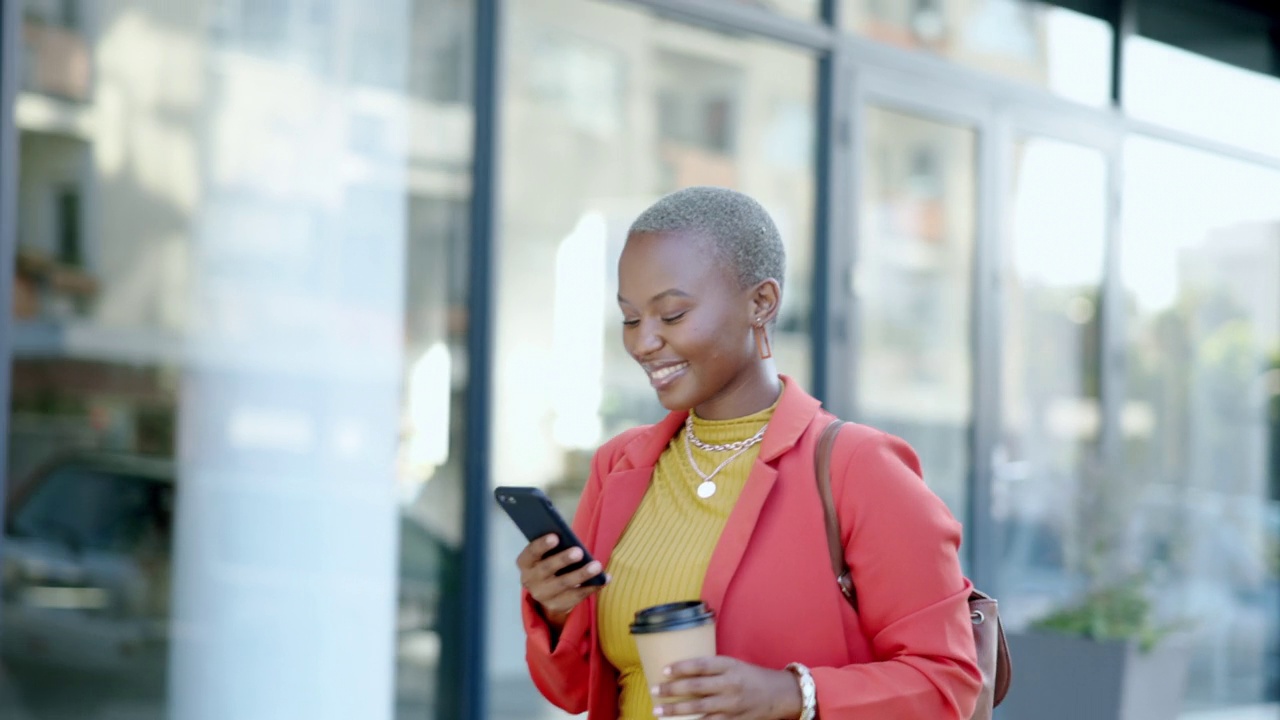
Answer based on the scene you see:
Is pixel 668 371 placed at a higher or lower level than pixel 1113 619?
higher

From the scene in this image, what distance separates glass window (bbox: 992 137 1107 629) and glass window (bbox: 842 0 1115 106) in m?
0.34

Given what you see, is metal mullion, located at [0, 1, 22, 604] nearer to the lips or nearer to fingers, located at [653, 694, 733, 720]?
the lips

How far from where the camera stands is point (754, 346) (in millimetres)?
2039

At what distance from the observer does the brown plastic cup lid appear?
5.67 feet

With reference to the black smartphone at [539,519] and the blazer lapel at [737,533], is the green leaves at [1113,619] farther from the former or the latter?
the black smartphone at [539,519]

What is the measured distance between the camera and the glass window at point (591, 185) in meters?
4.91

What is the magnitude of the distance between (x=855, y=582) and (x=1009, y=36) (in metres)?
5.51

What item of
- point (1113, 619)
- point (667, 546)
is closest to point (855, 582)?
point (667, 546)

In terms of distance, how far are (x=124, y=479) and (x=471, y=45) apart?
5.77 feet

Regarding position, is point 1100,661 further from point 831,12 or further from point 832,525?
point 832,525

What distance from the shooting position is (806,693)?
69.7 inches

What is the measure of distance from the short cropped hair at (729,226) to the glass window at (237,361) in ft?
7.62

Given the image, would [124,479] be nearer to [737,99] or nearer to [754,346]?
[754,346]

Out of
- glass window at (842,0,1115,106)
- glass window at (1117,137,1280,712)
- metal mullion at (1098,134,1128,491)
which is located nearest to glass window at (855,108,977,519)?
glass window at (842,0,1115,106)
